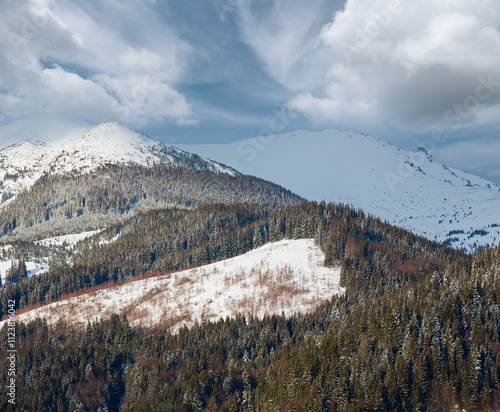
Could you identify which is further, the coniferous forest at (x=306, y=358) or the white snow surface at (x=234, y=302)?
the white snow surface at (x=234, y=302)

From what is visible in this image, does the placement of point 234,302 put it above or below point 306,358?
above

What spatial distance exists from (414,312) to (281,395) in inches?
1817

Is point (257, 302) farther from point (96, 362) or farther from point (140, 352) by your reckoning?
point (96, 362)

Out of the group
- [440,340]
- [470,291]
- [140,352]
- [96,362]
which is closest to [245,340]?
[140,352]

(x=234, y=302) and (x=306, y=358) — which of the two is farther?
(x=234, y=302)

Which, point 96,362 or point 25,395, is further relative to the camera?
point 96,362

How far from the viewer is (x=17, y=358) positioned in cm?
15475

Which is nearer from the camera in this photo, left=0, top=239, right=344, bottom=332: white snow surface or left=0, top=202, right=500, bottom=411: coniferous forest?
left=0, top=202, right=500, bottom=411: coniferous forest

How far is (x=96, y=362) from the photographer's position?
154000mm

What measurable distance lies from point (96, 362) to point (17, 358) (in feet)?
96.4

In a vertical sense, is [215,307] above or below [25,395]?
above

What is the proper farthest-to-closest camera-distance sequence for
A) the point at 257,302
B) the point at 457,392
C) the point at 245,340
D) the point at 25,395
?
the point at 257,302, the point at 245,340, the point at 25,395, the point at 457,392

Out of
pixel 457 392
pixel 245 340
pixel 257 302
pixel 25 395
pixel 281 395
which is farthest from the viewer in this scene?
pixel 257 302

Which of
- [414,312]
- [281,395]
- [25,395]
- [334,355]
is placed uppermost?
[414,312]
